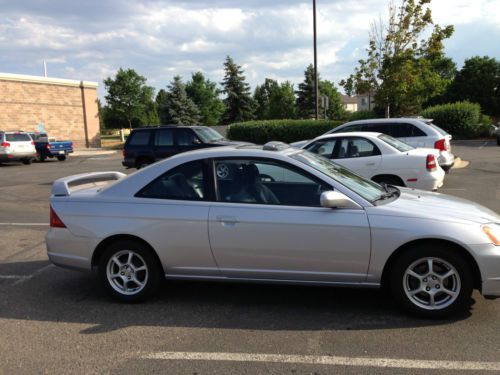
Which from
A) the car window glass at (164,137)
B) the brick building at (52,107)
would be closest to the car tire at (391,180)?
the car window glass at (164,137)

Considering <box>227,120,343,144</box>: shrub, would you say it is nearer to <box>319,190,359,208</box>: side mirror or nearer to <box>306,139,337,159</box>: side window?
<box>306,139,337,159</box>: side window

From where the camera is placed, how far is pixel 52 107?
40375 mm

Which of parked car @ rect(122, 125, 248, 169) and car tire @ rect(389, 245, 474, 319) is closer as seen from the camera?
car tire @ rect(389, 245, 474, 319)

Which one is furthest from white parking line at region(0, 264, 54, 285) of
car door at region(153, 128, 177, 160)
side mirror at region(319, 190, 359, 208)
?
car door at region(153, 128, 177, 160)

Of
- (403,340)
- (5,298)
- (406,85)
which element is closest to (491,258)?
(403,340)

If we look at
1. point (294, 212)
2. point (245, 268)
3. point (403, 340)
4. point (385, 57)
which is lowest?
point (403, 340)

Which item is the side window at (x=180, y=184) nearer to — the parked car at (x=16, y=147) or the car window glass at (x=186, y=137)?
the car window glass at (x=186, y=137)

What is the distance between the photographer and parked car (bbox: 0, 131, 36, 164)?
2400 centimetres

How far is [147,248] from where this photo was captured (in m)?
4.58

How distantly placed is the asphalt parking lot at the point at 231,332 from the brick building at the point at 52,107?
118 ft

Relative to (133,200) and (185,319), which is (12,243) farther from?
(185,319)

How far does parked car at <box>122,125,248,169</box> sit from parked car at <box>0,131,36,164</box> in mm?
12075

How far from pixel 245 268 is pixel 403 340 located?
1.46 metres

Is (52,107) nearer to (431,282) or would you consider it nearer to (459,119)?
(459,119)
